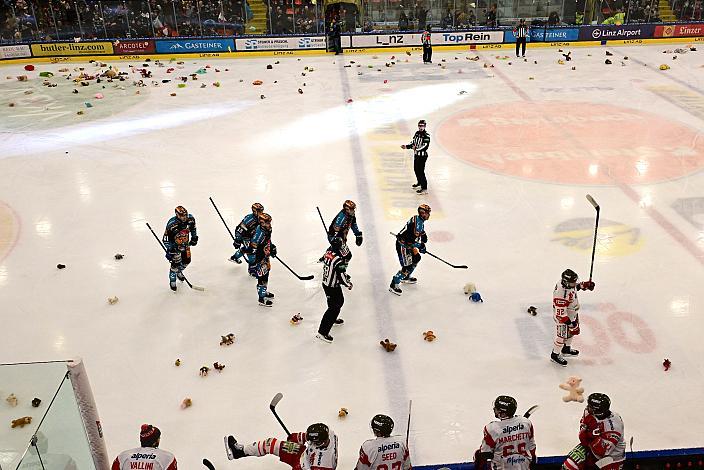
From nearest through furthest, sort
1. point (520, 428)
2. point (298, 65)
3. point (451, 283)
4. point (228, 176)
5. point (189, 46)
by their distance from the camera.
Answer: point (520, 428), point (451, 283), point (228, 176), point (298, 65), point (189, 46)

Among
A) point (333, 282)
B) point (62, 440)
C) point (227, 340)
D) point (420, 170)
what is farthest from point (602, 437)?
point (420, 170)

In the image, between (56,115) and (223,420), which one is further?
(56,115)

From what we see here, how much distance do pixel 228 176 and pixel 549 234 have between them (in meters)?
5.97

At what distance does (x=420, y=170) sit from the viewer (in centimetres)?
1073

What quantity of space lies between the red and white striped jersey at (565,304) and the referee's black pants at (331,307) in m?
2.19

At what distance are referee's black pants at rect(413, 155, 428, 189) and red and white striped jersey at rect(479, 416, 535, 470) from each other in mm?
6728

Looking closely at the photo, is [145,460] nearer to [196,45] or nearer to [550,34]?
[196,45]

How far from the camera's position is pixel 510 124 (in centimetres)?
1469

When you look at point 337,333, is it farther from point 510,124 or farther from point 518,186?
point 510,124

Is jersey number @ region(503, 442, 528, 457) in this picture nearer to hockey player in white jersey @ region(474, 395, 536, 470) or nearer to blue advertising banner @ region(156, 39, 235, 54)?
hockey player in white jersey @ region(474, 395, 536, 470)

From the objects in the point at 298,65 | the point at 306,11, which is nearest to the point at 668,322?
the point at 298,65

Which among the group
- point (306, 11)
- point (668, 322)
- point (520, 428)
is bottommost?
point (668, 322)

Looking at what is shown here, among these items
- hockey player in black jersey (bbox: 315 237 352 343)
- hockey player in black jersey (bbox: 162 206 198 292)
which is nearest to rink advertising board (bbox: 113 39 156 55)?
hockey player in black jersey (bbox: 162 206 198 292)

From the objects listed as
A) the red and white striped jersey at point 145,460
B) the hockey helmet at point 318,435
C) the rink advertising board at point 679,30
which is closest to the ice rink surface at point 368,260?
the red and white striped jersey at point 145,460
